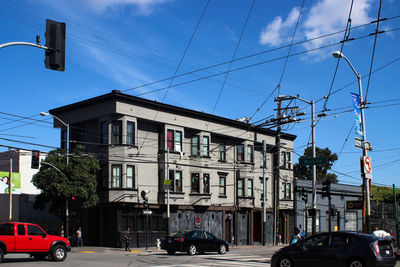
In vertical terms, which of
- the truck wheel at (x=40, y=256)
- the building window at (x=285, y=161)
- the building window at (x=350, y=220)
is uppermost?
the building window at (x=285, y=161)

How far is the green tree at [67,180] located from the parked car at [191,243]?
960 cm

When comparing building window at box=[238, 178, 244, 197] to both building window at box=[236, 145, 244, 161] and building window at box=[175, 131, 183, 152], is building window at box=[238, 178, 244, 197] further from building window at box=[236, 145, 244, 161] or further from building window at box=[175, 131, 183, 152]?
building window at box=[175, 131, 183, 152]

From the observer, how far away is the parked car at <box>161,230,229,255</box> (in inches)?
1120

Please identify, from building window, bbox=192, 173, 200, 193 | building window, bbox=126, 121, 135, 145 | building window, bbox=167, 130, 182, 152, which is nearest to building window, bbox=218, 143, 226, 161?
building window, bbox=192, 173, 200, 193

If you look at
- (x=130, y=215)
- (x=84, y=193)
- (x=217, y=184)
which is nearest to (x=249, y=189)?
(x=217, y=184)

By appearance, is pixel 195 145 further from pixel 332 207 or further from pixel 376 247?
pixel 376 247

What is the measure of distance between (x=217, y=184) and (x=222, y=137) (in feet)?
15.6

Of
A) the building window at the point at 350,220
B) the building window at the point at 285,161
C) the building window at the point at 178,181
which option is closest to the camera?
the building window at the point at 178,181

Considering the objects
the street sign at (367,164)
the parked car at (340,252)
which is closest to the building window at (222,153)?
the street sign at (367,164)

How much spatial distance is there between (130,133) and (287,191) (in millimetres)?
23167

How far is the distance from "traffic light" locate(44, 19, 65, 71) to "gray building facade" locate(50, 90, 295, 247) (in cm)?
2322

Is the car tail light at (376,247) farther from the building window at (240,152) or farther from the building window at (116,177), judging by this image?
the building window at (240,152)

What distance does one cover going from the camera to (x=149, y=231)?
1615 inches

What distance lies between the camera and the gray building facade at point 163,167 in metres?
39.0
